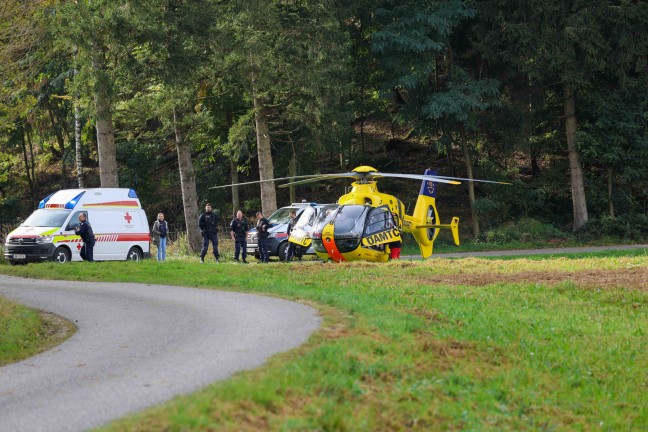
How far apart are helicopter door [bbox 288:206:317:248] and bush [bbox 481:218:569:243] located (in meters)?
12.2

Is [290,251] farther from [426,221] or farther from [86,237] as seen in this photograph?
[86,237]

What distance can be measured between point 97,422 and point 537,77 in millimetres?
32823

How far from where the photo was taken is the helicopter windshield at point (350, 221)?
2627 centimetres

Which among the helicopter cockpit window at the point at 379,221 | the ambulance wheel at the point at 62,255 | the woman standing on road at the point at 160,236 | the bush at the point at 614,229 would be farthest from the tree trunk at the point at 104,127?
the bush at the point at 614,229

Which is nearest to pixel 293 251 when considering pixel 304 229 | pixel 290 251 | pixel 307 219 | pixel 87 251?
pixel 290 251

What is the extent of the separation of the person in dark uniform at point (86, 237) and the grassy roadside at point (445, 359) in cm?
546

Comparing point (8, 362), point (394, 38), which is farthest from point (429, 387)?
point (394, 38)

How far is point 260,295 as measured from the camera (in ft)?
55.8

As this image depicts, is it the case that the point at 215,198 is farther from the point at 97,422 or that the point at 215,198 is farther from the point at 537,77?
the point at 97,422

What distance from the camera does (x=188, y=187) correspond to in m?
34.5

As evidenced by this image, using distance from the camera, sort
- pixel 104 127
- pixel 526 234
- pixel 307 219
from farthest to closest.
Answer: pixel 526 234 → pixel 104 127 → pixel 307 219

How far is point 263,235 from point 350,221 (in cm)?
484

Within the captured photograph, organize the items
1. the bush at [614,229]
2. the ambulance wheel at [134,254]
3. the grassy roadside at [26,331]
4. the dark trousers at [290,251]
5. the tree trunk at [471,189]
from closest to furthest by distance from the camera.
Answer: the grassy roadside at [26,331] → the dark trousers at [290,251] → the ambulance wheel at [134,254] → the bush at [614,229] → the tree trunk at [471,189]

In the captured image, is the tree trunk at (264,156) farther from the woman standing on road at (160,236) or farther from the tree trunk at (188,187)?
the woman standing on road at (160,236)
